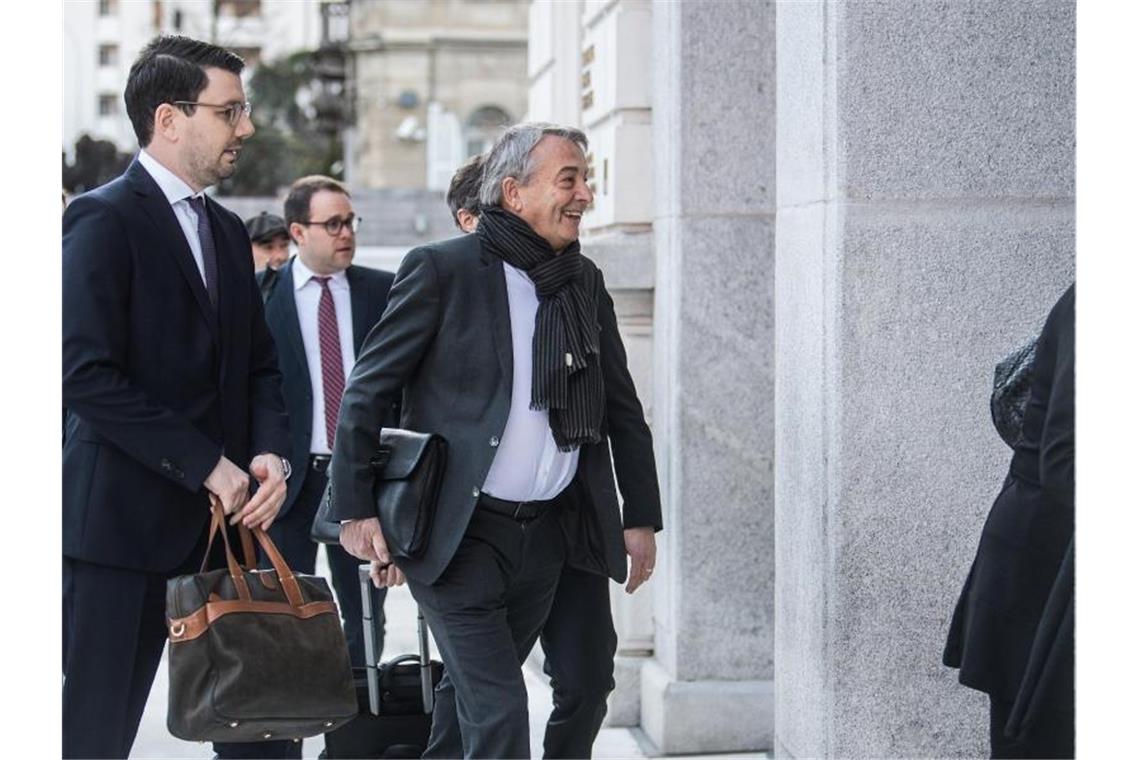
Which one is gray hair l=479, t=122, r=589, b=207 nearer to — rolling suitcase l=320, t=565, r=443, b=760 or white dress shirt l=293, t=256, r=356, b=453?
rolling suitcase l=320, t=565, r=443, b=760

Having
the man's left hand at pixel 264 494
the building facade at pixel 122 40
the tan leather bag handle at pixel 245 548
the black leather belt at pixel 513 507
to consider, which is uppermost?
the building facade at pixel 122 40

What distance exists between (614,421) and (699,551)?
6.69ft

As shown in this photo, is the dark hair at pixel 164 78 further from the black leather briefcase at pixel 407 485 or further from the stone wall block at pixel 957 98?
the stone wall block at pixel 957 98

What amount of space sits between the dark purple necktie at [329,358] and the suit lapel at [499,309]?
2.19 meters

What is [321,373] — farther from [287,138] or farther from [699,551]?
[287,138]

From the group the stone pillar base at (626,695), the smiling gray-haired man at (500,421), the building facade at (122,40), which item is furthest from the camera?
the building facade at (122,40)

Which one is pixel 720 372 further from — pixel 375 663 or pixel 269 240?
pixel 269 240

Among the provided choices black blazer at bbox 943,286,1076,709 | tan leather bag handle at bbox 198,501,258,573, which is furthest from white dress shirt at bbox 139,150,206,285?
black blazer at bbox 943,286,1076,709

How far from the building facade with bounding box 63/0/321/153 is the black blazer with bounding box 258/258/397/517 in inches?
2450

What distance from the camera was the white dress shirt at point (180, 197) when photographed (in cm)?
472

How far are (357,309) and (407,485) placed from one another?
2.60 metres

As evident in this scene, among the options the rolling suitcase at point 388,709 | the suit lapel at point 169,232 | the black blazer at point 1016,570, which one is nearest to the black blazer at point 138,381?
the suit lapel at point 169,232

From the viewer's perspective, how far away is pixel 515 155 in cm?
515

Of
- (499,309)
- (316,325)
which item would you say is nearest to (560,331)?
(499,309)
